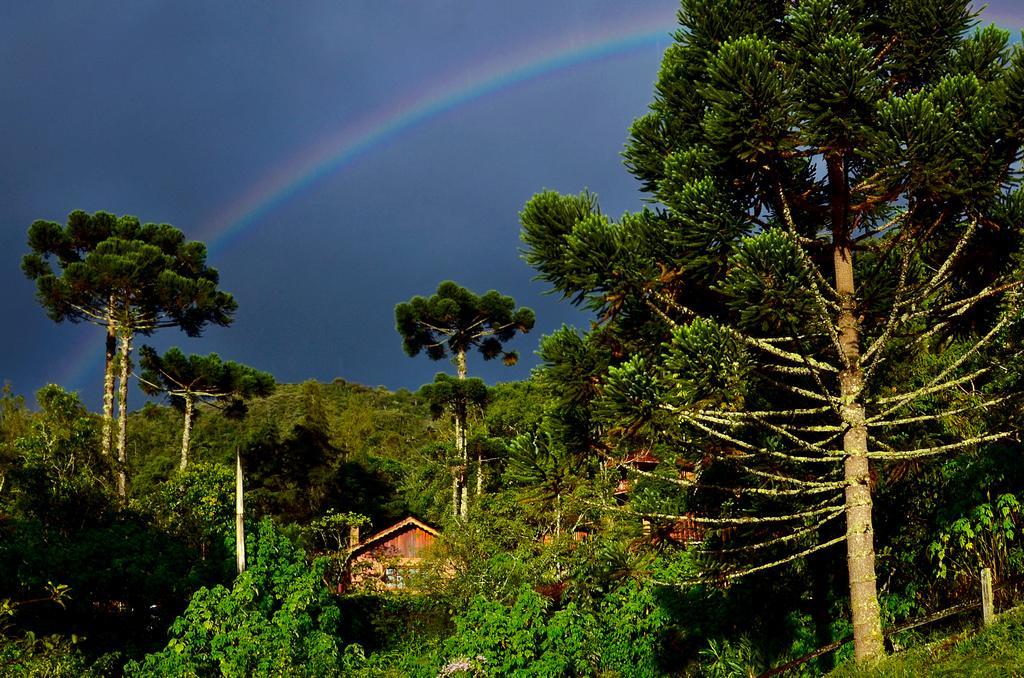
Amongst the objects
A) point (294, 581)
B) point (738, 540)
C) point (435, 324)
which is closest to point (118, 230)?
point (435, 324)

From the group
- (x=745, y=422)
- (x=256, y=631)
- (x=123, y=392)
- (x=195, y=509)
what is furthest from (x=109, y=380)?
(x=745, y=422)

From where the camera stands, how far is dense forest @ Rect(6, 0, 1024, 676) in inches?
306

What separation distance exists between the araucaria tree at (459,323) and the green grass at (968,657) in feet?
85.3

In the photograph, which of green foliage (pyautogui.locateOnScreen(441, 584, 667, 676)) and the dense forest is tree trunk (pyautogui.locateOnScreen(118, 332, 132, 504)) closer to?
the dense forest

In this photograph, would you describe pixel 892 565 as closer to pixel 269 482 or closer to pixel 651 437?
pixel 651 437

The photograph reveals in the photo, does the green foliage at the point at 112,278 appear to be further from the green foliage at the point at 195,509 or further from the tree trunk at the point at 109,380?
the green foliage at the point at 195,509

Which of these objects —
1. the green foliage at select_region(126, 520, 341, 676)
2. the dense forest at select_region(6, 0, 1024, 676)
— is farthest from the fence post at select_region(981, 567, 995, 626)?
the green foliage at select_region(126, 520, 341, 676)

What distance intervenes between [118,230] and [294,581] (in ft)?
69.9

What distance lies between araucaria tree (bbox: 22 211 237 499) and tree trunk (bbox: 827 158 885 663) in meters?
24.0

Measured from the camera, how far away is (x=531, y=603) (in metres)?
11.8

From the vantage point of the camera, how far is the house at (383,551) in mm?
26188

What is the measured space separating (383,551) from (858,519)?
24387mm

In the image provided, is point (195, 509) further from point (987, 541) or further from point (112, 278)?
point (987, 541)

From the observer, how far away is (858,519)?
797 cm
